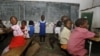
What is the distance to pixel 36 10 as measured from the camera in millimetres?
10094

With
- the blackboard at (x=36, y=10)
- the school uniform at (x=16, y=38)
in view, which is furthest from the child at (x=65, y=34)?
the blackboard at (x=36, y=10)

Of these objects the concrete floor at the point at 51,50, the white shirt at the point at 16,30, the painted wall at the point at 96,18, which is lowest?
the concrete floor at the point at 51,50

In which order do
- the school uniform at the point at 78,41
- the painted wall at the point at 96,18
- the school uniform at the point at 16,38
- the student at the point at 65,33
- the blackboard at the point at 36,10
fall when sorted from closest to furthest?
the school uniform at the point at 78,41 → the school uniform at the point at 16,38 → the student at the point at 65,33 → the painted wall at the point at 96,18 → the blackboard at the point at 36,10

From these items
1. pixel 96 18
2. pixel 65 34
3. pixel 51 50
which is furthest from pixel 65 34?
pixel 96 18

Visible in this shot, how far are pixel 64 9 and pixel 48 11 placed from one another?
2.59ft

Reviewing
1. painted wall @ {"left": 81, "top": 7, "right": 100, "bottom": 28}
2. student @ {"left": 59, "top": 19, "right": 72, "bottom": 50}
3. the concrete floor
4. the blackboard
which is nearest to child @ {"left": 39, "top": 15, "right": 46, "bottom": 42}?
the concrete floor

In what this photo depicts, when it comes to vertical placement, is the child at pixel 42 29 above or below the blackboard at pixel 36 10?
below

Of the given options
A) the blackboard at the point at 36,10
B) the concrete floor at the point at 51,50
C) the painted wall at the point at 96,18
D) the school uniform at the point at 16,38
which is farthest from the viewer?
the blackboard at the point at 36,10

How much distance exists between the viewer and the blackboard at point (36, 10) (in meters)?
9.89

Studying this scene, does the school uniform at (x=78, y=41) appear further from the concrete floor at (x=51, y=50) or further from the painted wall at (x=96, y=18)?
the painted wall at (x=96, y=18)

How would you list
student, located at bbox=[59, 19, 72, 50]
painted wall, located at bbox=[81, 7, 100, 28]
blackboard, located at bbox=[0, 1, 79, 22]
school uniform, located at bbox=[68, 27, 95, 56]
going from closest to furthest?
1. school uniform, located at bbox=[68, 27, 95, 56]
2. student, located at bbox=[59, 19, 72, 50]
3. painted wall, located at bbox=[81, 7, 100, 28]
4. blackboard, located at bbox=[0, 1, 79, 22]

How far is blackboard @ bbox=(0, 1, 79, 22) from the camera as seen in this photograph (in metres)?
9.89

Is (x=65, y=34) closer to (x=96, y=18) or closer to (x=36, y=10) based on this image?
(x=96, y=18)

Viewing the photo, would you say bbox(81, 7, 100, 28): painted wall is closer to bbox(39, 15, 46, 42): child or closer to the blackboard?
the blackboard
